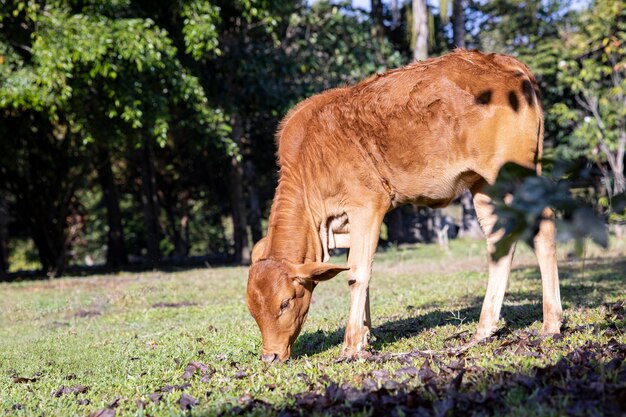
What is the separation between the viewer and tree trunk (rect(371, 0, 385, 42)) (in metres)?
Answer: 27.2

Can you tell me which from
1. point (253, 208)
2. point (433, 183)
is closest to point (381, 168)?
point (433, 183)

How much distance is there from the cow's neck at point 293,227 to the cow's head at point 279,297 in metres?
0.15

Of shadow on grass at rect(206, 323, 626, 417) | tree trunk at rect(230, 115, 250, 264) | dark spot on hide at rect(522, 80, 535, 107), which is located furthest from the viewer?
tree trunk at rect(230, 115, 250, 264)

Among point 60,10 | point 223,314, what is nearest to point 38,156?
point 60,10

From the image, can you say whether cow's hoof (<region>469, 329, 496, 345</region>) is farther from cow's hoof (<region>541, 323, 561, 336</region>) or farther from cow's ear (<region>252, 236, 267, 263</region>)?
cow's ear (<region>252, 236, 267, 263</region>)

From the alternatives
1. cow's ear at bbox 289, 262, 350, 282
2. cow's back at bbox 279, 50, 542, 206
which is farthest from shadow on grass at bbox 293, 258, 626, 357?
cow's back at bbox 279, 50, 542, 206

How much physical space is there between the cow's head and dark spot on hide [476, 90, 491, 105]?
1.73 meters

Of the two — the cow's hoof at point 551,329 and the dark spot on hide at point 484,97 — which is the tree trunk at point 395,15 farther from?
the cow's hoof at point 551,329

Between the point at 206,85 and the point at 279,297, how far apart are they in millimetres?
15877

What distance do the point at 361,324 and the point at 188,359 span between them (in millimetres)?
1687

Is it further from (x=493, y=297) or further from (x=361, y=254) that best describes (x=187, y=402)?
(x=493, y=297)

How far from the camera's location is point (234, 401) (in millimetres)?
4770

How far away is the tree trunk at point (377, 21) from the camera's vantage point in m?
27.2

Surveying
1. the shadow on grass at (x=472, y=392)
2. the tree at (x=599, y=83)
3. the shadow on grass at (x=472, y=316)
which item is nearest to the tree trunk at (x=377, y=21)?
the tree at (x=599, y=83)
